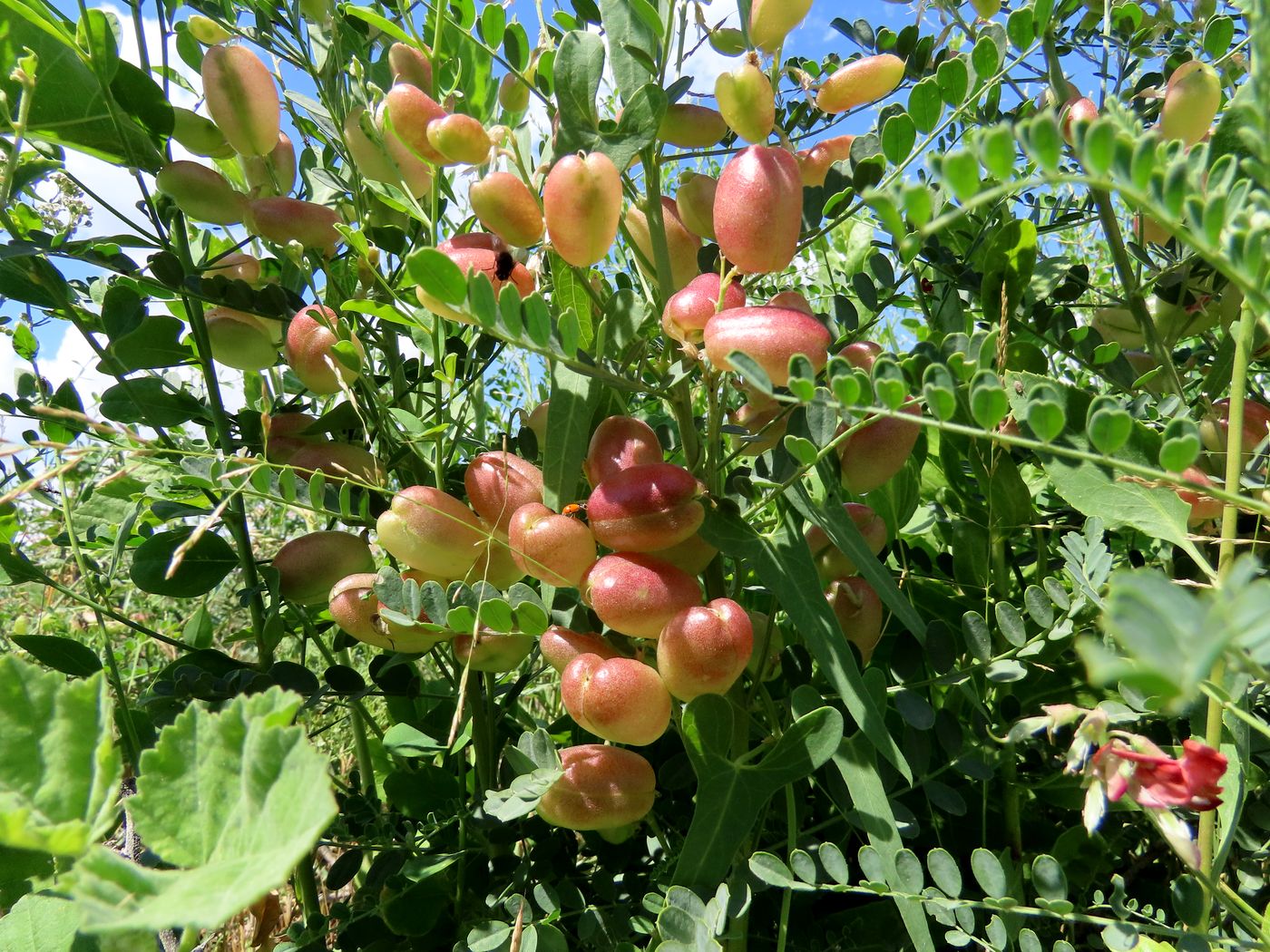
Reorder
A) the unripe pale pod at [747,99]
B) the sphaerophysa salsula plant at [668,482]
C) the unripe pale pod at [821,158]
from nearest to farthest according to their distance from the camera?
the sphaerophysa salsula plant at [668,482], the unripe pale pod at [747,99], the unripe pale pod at [821,158]

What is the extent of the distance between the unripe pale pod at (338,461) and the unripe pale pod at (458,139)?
0.23 metres

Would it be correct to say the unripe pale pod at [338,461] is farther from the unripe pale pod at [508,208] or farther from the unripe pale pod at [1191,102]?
the unripe pale pod at [1191,102]

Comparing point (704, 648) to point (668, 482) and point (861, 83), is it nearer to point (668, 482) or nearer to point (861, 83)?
point (668, 482)

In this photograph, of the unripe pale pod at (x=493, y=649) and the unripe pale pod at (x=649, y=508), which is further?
the unripe pale pod at (x=493, y=649)

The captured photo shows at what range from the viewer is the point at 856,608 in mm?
604

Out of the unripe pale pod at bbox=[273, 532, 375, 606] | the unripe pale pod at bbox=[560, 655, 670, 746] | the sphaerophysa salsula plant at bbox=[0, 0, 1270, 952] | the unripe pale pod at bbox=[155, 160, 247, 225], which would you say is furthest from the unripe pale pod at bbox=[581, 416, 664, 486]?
the unripe pale pod at bbox=[155, 160, 247, 225]

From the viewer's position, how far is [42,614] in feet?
4.55

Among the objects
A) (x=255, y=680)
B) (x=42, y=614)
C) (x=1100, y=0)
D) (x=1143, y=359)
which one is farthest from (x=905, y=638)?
(x=42, y=614)

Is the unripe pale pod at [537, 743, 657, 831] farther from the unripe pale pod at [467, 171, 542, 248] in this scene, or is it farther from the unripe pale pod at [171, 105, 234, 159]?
the unripe pale pod at [171, 105, 234, 159]

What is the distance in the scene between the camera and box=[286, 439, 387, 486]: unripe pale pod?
2.24 ft

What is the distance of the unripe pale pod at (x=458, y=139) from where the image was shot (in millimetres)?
536

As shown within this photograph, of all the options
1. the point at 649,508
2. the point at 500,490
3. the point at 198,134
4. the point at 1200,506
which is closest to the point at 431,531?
the point at 500,490

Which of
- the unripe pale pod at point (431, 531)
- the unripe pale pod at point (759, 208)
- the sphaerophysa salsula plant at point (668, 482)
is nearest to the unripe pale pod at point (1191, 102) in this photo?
the sphaerophysa salsula plant at point (668, 482)

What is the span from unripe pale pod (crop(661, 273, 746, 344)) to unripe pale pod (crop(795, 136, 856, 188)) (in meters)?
0.15
